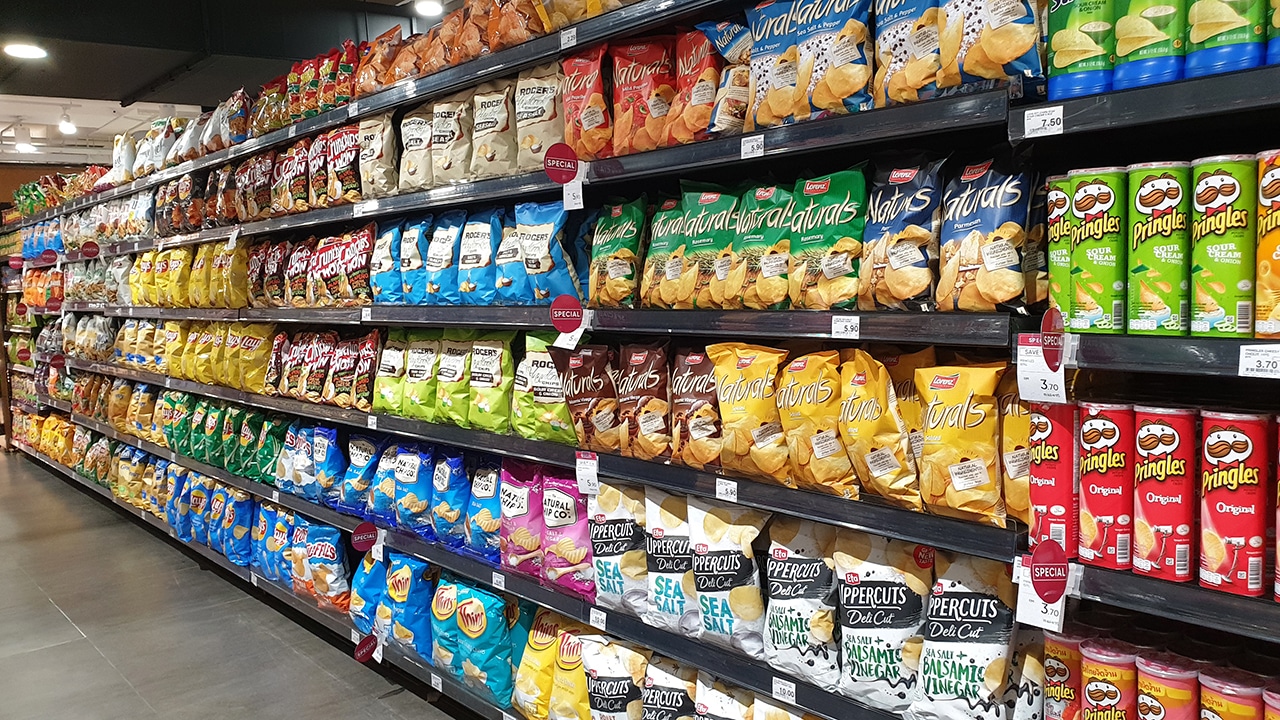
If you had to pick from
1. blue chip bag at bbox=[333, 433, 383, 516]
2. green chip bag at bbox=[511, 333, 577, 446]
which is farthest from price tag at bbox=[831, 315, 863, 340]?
blue chip bag at bbox=[333, 433, 383, 516]

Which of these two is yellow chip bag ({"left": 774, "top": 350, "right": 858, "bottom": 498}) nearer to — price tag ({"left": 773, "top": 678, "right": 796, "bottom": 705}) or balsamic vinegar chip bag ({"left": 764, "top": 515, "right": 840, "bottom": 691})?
balsamic vinegar chip bag ({"left": 764, "top": 515, "right": 840, "bottom": 691})

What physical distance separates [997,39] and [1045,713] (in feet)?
3.94

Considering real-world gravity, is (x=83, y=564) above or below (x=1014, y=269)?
below

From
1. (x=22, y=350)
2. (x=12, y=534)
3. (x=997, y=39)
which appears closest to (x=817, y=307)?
(x=997, y=39)

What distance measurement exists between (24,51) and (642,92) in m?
→ 4.48

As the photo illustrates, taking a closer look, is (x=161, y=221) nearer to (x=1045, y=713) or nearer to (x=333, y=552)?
(x=333, y=552)

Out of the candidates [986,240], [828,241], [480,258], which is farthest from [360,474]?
[986,240]

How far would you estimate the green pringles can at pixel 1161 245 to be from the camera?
4.40 feet

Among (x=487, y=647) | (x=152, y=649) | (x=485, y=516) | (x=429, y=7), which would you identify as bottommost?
(x=152, y=649)

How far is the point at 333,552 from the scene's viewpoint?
362cm

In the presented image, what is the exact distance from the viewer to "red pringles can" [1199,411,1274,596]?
1.29 meters

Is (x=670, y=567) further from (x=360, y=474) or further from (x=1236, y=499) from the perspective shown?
(x=360, y=474)

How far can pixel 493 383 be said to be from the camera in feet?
9.25

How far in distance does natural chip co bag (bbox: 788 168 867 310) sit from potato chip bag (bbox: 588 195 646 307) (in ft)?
1.77
